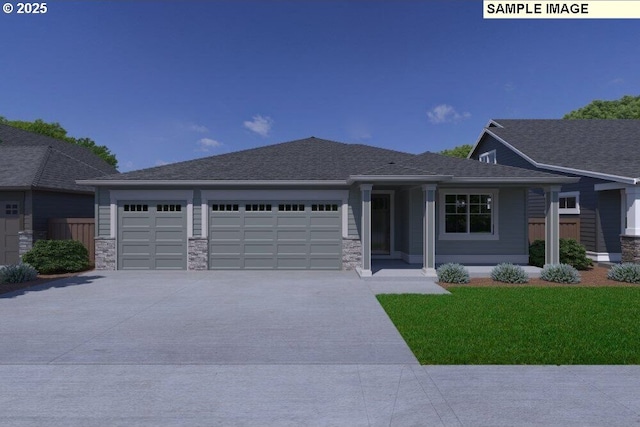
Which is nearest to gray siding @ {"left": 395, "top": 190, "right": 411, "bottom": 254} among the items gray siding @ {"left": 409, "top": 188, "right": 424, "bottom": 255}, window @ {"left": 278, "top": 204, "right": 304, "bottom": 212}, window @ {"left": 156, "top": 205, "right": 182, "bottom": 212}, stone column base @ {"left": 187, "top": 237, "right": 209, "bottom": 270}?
gray siding @ {"left": 409, "top": 188, "right": 424, "bottom": 255}

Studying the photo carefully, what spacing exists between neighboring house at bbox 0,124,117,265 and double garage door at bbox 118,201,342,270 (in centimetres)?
402

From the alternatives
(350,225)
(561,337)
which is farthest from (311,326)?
(350,225)

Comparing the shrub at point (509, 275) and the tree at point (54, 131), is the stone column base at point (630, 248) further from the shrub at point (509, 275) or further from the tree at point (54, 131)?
the tree at point (54, 131)

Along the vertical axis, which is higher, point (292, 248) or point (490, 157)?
point (490, 157)

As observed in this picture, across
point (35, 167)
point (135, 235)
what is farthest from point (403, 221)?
point (35, 167)

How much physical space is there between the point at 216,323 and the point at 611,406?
5.84 m

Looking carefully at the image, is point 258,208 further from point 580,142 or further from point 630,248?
point 580,142

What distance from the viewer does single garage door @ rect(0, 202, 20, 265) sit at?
15.7 metres

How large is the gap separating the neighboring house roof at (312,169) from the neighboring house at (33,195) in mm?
3660

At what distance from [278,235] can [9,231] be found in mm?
10526

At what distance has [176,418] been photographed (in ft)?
13.0

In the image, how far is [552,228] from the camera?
1326 centimetres

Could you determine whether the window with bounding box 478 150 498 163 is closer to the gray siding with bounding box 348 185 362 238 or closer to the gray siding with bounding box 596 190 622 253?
the gray siding with bounding box 596 190 622 253

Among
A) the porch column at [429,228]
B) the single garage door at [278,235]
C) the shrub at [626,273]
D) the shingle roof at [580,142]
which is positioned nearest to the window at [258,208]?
the single garage door at [278,235]
